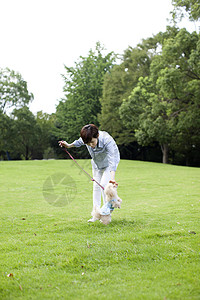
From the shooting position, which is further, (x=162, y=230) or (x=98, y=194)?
(x=98, y=194)

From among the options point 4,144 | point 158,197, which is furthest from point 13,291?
point 4,144

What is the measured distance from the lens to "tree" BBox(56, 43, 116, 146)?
41.9m

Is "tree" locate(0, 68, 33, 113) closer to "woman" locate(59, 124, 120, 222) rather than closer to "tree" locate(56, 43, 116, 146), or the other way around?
"tree" locate(56, 43, 116, 146)

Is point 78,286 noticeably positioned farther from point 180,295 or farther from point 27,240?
point 27,240

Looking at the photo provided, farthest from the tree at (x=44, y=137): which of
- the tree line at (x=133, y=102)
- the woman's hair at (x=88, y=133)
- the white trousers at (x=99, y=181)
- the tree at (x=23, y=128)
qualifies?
the woman's hair at (x=88, y=133)

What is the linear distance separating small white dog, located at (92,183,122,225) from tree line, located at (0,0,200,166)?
43.6 feet

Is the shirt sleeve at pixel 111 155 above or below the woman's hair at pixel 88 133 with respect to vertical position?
below

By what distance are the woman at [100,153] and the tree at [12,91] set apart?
144ft

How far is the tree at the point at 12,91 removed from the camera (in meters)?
47.2

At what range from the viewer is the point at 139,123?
2955 centimetres

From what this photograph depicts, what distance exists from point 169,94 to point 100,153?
66.4ft

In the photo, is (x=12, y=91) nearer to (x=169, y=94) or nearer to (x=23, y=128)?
(x=23, y=128)

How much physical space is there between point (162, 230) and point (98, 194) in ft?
4.57

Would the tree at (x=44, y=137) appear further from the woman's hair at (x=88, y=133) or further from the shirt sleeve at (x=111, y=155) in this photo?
the woman's hair at (x=88, y=133)
